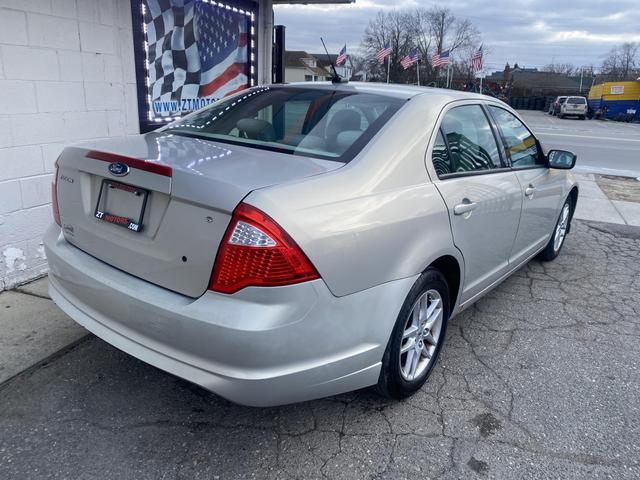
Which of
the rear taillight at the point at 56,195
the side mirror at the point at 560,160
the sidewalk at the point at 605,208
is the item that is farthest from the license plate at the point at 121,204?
the sidewalk at the point at 605,208

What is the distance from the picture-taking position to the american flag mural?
5.43m

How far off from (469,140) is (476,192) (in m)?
0.42

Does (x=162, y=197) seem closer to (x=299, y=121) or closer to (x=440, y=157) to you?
(x=299, y=121)

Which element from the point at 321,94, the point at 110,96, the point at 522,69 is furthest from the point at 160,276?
the point at 522,69

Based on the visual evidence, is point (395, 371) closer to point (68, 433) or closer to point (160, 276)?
point (160, 276)

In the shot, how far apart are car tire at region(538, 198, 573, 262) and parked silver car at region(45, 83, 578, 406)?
2.11 metres

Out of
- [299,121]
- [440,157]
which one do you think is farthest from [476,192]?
[299,121]

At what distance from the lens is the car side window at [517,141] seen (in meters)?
3.75

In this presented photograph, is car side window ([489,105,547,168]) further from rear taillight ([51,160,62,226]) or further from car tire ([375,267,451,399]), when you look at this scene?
rear taillight ([51,160,62,226])

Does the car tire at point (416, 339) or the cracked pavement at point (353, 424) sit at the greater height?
the car tire at point (416, 339)

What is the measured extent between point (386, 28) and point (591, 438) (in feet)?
232

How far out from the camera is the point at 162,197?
6.95 ft

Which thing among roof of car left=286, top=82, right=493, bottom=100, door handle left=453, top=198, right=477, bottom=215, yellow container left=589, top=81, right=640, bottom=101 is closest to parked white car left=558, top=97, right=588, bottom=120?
yellow container left=589, top=81, right=640, bottom=101

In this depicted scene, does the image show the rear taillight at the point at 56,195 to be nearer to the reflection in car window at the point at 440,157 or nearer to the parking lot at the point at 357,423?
the parking lot at the point at 357,423
